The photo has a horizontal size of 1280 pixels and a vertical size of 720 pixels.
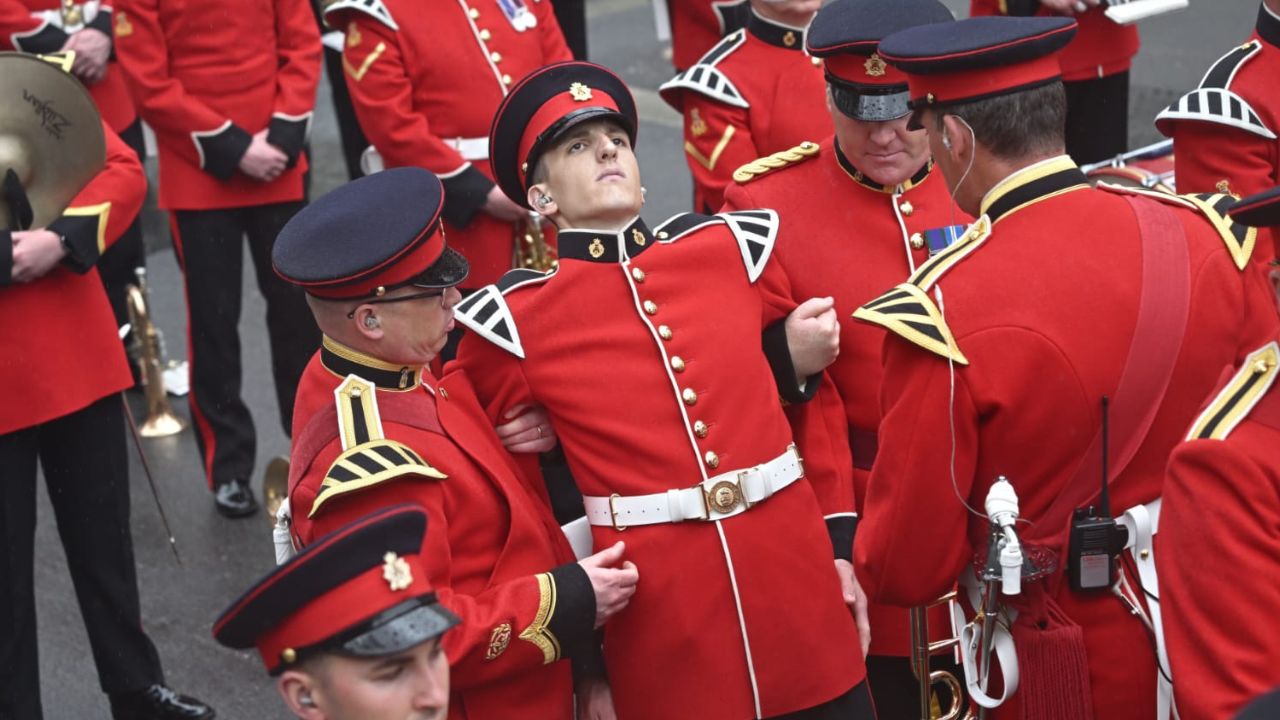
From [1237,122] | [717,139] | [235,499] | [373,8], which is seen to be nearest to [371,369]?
[717,139]

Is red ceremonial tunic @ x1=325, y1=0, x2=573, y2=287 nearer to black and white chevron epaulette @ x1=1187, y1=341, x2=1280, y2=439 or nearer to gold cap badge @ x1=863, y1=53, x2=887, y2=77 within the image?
gold cap badge @ x1=863, y1=53, x2=887, y2=77

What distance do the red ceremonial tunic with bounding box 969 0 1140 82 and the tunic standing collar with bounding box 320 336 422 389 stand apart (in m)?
3.50

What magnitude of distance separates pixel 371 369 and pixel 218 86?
3.06 metres

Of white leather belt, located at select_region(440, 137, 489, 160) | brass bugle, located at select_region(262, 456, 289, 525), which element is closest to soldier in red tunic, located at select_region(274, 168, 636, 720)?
white leather belt, located at select_region(440, 137, 489, 160)

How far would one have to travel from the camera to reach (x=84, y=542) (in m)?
4.68

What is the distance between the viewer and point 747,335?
10.8 feet

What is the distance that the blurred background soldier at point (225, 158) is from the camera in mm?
5809

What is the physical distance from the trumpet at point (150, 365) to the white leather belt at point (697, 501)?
390 cm

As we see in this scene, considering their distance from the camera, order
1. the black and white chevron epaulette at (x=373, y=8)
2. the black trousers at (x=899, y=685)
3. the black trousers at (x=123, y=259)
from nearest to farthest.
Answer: the black trousers at (x=899, y=685)
the black and white chevron epaulette at (x=373, y=8)
the black trousers at (x=123, y=259)

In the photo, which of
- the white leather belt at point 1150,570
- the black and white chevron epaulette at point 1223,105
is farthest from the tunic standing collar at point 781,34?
the white leather belt at point 1150,570

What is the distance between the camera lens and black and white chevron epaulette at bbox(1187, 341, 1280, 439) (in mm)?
2348

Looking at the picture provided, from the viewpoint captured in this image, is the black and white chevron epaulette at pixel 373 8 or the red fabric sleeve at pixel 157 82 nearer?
the black and white chevron epaulette at pixel 373 8

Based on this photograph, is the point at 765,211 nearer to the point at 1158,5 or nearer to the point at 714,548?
the point at 714,548

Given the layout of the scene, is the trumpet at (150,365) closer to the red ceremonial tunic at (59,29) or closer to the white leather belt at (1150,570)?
the red ceremonial tunic at (59,29)
